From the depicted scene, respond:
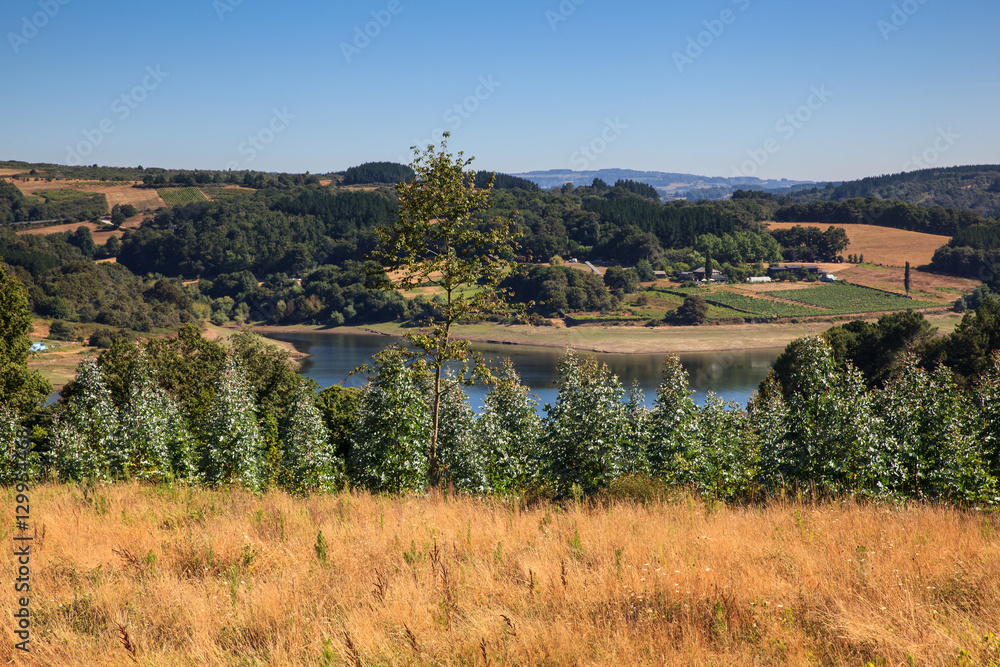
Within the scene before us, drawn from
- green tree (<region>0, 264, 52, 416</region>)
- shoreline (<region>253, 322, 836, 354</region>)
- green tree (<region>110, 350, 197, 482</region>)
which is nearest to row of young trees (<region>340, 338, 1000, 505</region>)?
green tree (<region>110, 350, 197, 482</region>)

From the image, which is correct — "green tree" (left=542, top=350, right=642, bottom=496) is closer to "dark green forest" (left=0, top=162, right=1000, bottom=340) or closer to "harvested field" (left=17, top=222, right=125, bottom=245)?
"dark green forest" (left=0, top=162, right=1000, bottom=340)

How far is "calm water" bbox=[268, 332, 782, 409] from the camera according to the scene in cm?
7088

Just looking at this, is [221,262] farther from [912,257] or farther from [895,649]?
[895,649]

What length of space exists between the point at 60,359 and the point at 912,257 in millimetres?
155439

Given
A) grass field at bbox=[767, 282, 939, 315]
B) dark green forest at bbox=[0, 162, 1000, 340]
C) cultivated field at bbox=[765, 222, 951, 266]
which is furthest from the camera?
cultivated field at bbox=[765, 222, 951, 266]

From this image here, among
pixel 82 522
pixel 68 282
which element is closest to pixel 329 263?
pixel 68 282

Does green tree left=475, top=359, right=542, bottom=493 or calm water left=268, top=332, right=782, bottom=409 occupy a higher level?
green tree left=475, top=359, right=542, bottom=493

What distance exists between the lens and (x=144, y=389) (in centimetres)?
1836

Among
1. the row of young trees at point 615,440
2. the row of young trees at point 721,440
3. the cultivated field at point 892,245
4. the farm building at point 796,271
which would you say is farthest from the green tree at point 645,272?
the row of young trees at point 721,440

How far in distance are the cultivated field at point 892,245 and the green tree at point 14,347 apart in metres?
156

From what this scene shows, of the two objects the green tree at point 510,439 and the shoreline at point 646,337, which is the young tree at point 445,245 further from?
the shoreline at point 646,337

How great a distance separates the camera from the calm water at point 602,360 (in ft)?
233

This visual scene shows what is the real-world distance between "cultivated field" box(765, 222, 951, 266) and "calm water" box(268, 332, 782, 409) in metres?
67.2

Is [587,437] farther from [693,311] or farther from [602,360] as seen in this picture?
[693,311]
